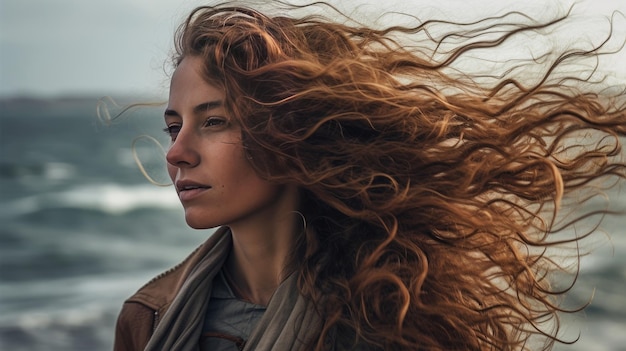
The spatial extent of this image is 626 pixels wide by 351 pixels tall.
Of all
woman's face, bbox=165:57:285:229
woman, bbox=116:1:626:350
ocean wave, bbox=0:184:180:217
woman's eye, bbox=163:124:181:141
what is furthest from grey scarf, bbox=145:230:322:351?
ocean wave, bbox=0:184:180:217

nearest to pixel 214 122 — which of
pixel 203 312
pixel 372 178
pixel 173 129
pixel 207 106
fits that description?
pixel 207 106

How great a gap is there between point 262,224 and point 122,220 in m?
15.7

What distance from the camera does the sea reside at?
9109 mm

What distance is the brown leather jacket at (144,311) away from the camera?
2.59m

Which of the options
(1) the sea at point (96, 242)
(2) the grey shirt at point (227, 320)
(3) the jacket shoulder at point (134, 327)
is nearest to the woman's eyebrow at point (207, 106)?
(1) the sea at point (96, 242)

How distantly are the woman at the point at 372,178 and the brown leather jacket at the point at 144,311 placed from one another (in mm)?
165

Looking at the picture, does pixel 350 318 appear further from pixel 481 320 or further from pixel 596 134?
pixel 596 134

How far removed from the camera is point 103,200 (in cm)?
1991

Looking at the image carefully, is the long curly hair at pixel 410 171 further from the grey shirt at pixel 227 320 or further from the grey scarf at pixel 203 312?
the grey shirt at pixel 227 320

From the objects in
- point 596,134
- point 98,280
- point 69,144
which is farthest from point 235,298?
point 69,144

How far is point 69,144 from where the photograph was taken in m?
28.5

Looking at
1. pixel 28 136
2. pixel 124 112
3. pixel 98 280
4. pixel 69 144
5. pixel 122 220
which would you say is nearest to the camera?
pixel 124 112

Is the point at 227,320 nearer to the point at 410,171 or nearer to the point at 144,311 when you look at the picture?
the point at 144,311

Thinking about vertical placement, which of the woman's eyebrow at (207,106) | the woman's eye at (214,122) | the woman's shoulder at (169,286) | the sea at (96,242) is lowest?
the woman's shoulder at (169,286)
